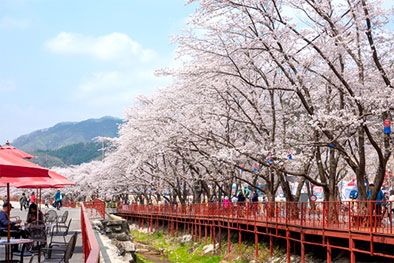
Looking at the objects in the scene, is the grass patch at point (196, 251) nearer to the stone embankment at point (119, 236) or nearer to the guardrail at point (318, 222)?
the guardrail at point (318, 222)

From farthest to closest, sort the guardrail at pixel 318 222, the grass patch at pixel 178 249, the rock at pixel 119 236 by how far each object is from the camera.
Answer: the grass patch at pixel 178 249 < the rock at pixel 119 236 < the guardrail at pixel 318 222

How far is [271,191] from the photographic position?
26188mm

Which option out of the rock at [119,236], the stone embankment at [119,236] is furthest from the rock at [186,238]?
the rock at [119,236]

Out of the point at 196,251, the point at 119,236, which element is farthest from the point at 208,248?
the point at 119,236

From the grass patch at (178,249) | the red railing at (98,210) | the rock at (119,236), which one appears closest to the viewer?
the rock at (119,236)

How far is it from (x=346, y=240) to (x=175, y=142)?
14.5m

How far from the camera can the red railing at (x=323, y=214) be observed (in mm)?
14555

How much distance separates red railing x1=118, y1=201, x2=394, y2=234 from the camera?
14.6 metres

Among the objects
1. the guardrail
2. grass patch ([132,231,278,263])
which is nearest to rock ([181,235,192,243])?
grass patch ([132,231,278,263])

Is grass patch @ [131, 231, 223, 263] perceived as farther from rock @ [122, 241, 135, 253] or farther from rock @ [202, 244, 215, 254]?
rock @ [122, 241, 135, 253]

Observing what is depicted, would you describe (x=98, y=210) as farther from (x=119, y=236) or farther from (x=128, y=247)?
(x=128, y=247)

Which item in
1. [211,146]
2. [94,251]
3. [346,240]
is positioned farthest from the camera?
[211,146]

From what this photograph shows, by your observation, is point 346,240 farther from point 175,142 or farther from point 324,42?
point 175,142

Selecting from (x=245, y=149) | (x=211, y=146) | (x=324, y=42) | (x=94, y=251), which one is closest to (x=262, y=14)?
(x=324, y=42)
